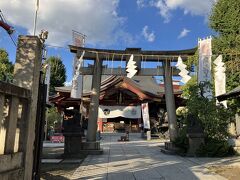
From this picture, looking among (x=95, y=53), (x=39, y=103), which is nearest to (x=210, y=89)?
(x=95, y=53)

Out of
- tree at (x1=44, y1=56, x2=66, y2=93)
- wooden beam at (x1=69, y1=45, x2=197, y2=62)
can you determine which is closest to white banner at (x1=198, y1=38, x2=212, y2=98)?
wooden beam at (x1=69, y1=45, x2=197, y2=62)

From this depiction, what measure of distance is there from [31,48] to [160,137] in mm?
25259

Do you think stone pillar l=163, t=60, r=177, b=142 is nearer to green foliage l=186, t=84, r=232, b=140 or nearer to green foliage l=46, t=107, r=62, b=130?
green foliage l=186, t=84, r=232, b=140

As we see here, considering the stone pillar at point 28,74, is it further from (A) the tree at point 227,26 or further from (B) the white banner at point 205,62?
(A) the tree at point 227,26

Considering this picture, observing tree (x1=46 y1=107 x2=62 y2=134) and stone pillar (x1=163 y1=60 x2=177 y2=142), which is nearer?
stone pillar (x1=163 y1=60 x2=177 y2=142)

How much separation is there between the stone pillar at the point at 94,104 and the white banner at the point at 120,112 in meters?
19.1

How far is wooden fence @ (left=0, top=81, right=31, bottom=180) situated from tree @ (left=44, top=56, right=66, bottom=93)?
48.9m

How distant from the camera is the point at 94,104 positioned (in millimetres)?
16875

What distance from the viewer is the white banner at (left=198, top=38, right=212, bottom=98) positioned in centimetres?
1641

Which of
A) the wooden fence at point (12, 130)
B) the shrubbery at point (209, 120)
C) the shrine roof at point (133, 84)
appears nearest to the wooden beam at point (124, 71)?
the shrubbery at point (209, 120)

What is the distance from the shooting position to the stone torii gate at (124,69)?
16.8 metres

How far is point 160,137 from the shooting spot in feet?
98.6

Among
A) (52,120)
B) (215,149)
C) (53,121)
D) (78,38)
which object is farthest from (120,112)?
(215,149)

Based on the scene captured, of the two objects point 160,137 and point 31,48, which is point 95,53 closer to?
point 31,48
